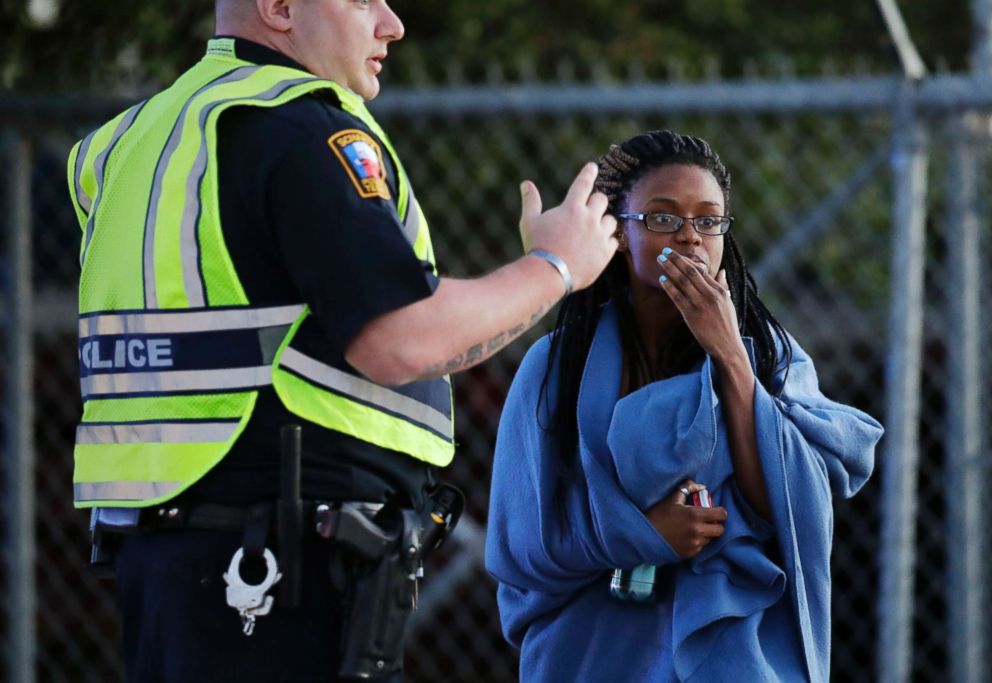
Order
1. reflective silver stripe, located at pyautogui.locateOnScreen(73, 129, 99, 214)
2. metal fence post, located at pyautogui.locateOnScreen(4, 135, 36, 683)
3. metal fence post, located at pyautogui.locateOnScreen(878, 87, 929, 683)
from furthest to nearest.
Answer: metal fence post, located at pyautogui.locateOnScreen(4, 135, 36, 683), metal fence post, located at pyautogui.locateOnScreen(878, 87, 929, 683), reflective silver stripe, located at pyautogui.locateOnScreen(73, 129, 99, 214)

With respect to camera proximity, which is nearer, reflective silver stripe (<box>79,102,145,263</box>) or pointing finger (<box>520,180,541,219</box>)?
pointing finger (<box>520,180,541,219</box>)

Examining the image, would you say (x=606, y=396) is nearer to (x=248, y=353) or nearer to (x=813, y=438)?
(x=813, y=438)

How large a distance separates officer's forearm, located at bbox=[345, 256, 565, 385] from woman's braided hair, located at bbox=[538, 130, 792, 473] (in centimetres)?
60

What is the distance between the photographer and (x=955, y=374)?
157 inches

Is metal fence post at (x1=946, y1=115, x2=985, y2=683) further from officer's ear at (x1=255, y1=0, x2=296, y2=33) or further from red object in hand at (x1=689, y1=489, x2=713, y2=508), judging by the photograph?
officer's ear at (x1=255, y1=0, x2=296, y2=33)

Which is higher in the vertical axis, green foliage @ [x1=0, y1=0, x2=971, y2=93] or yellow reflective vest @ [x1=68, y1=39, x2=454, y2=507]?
green foliage @ [x1=0, y1=0, x2=971, y2=93]

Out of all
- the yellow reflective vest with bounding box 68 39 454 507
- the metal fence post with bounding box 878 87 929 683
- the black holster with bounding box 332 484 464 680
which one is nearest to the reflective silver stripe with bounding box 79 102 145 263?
the yellow reflective vest with bounding box 68 39 454 507

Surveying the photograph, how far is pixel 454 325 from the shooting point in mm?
2197

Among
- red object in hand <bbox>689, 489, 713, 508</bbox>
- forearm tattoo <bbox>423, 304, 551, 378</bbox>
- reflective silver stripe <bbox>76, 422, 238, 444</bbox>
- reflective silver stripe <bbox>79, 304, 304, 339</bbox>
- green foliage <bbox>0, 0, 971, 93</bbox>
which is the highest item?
green foliage <bbox>0, 0, 971, 93</bbox>

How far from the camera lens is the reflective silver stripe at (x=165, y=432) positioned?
89.1 inches

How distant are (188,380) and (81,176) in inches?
21.6

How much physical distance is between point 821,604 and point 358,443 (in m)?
0.96

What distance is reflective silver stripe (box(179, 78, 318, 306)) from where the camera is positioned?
227 centimetres

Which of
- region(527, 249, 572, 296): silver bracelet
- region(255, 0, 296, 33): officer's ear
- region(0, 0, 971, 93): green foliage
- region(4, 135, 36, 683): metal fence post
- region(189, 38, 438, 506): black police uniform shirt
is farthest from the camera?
region(0, 0, 971, 93): green foliage
